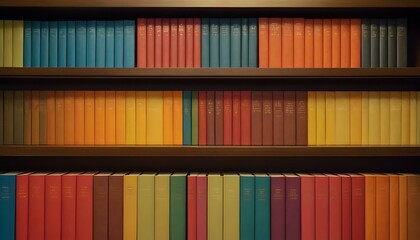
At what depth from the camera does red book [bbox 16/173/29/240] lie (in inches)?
52.3

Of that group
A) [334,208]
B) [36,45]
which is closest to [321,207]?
[334,208]

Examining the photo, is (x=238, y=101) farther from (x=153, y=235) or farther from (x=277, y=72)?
(x=153, y=235)

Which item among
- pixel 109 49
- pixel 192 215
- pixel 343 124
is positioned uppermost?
pixel 109 49

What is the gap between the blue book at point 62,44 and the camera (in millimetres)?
1371

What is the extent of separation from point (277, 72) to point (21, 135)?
988mm

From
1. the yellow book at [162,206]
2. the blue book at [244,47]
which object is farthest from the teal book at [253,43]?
the yellow book at [162,206]

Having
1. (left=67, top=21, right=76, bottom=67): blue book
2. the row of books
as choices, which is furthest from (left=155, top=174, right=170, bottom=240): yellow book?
(left=67, top=21, right=76, bottom=67): blue book

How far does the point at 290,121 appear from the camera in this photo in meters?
1.38

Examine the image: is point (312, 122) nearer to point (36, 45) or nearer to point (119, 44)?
point (119, 44)

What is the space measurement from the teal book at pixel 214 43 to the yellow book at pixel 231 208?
438 millimetres

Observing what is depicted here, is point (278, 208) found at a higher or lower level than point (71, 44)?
lower

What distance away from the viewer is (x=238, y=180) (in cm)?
135

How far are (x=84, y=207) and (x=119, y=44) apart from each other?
62cm

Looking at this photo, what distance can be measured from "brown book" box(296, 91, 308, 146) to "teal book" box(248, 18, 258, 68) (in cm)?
22
